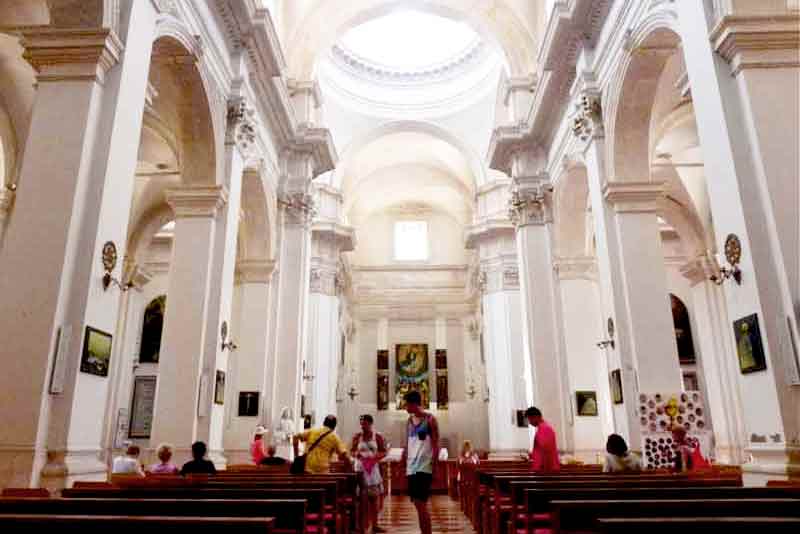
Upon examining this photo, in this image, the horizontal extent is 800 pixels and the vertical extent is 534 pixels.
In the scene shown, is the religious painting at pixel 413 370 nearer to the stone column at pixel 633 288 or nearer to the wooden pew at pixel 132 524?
the stone column at pixel 633 288

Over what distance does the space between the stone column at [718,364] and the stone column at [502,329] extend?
489cm

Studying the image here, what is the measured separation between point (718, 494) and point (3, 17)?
9.78 m

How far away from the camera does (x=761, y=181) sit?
17.7ft

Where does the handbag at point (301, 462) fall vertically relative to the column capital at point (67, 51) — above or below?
below

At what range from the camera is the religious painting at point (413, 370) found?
86.0 ft

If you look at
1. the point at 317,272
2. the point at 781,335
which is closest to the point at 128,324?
the point at 317,272

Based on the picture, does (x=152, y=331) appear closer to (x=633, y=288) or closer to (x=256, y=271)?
(x=256, y=271)

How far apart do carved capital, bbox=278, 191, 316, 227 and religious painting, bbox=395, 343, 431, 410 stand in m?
14.1

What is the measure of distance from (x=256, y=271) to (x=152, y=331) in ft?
30.5

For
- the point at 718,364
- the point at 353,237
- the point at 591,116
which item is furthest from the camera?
the point at 353,237

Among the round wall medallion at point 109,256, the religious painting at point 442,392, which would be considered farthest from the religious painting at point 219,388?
the religious painting at point 442,392

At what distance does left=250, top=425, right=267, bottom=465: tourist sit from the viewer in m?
10.2

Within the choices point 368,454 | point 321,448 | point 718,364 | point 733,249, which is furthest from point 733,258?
point 718,364

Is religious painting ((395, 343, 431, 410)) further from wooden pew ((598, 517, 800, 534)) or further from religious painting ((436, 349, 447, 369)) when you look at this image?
wooden pew ((598, 517, 800, 534))
